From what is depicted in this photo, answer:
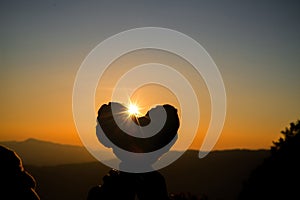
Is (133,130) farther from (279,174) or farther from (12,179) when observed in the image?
(279,174)

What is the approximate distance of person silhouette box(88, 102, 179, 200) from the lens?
4016 millimetres

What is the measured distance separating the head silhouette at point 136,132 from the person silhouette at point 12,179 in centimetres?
86

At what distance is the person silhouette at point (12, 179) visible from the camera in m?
3.81

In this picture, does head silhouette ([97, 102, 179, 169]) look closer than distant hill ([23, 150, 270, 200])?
Yes

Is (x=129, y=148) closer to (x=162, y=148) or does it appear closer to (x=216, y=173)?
(x=162, y=148)

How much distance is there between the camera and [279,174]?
303 centimetres

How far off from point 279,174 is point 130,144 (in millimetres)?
1639

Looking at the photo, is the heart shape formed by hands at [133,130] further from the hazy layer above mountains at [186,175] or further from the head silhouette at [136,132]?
the hazy layer above mountains at [186,175]

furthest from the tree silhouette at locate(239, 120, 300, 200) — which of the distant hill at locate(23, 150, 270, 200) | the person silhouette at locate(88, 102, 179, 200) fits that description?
the distant hill at locate(23, 150, 270, 200)

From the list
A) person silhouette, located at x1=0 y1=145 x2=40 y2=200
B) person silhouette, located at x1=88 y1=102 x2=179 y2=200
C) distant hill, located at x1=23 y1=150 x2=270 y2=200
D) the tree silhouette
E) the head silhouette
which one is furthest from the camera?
distant hill, located at x1=23 y1=150 x2=270 y2=200

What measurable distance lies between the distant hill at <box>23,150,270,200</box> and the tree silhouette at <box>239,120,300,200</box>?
9066 cm

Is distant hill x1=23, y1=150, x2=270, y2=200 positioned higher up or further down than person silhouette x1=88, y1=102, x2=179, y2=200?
further down

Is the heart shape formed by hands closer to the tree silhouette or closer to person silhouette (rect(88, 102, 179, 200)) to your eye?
person silhouette (rect(88, 102, 179, 200))

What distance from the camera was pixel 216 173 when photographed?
13025cm
